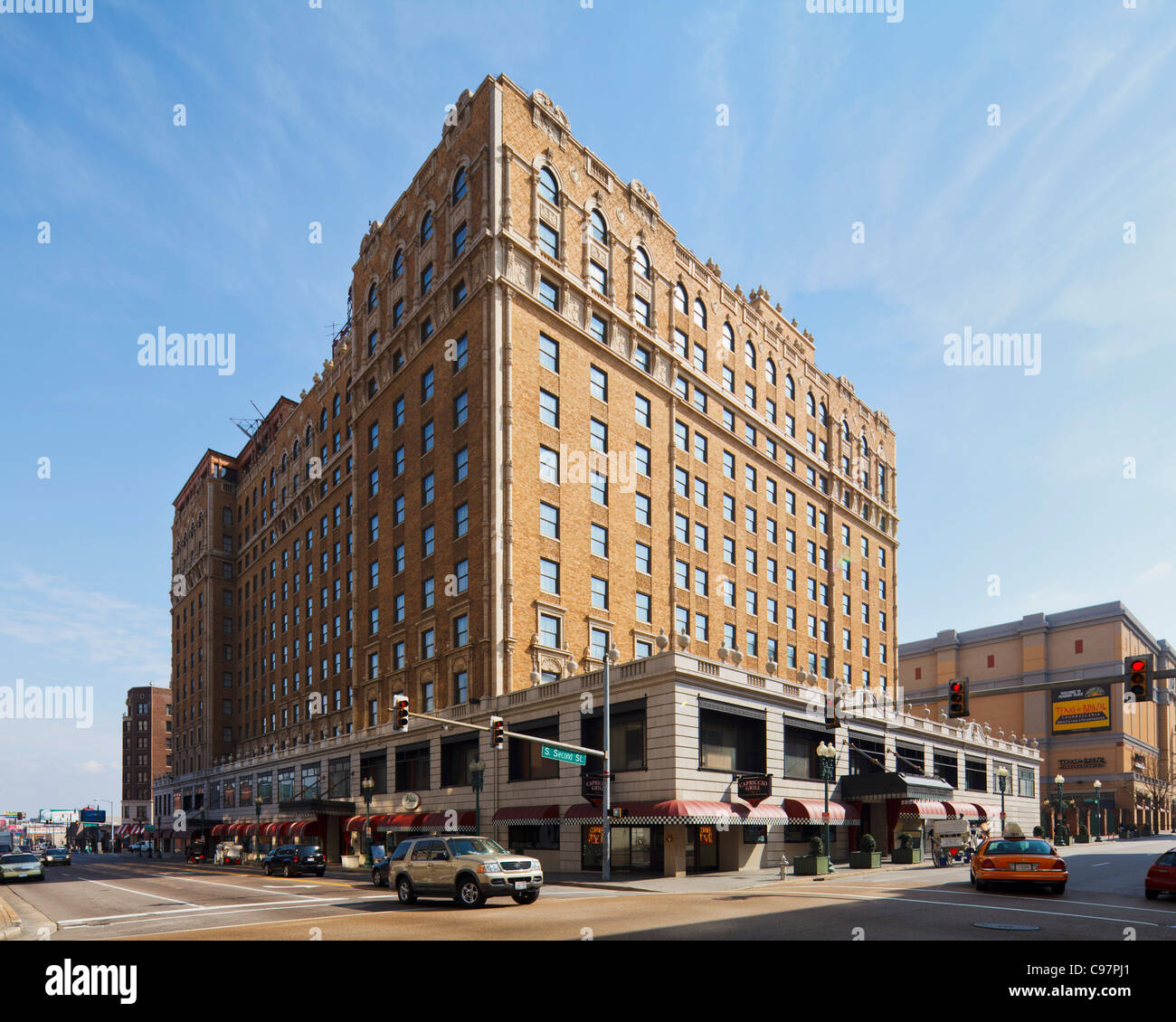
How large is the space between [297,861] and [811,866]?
23.0m

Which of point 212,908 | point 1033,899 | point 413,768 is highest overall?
point 1033,899

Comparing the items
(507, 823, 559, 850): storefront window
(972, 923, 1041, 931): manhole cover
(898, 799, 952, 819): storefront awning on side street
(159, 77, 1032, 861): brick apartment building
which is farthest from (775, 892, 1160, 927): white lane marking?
(898, 799, 952, 819): storefront awning on side street

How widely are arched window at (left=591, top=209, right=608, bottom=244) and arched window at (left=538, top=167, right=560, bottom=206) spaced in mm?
2982

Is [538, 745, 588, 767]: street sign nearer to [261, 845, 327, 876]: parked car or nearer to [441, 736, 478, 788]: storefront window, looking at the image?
[441, 736, 478, 788]: storefront window

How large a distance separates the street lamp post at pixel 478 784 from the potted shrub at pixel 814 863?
1325 centimetres

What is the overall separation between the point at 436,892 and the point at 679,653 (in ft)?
50.8

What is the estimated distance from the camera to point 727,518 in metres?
59.1

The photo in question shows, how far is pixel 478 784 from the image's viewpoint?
38.7 m

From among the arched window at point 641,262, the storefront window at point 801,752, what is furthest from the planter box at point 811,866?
the arched window at point 641,262

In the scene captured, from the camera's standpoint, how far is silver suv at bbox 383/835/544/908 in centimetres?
2161

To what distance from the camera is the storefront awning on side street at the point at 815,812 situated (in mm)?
40375

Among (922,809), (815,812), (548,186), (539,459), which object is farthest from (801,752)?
(548,186)

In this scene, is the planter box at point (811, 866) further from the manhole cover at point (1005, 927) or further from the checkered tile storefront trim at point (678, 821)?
the manhole cover at point (1005, 927)

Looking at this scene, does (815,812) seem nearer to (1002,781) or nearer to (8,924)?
(8,924)
